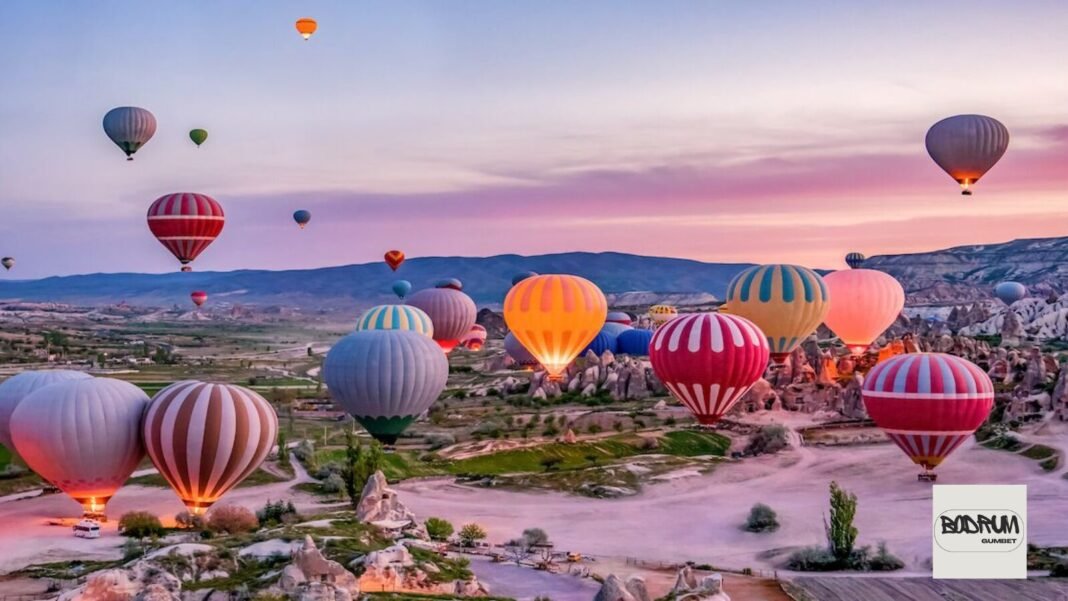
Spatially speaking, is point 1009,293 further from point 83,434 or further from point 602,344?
point 83,434

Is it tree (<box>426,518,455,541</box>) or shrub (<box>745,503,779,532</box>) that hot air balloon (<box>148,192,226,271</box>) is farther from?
shrub (<box>745,503,779,532</box>)

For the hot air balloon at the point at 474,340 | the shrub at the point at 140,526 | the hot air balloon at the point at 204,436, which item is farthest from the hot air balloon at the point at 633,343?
the shrub at the point at 140,526

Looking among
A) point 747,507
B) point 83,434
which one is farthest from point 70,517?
point 747,507

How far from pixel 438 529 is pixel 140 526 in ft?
32.3

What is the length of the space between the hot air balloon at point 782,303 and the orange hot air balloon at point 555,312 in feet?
27.2

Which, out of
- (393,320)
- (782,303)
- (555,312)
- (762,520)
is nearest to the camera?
(762,520)

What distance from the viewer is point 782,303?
65062mm

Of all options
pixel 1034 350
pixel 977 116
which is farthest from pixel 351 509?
pixel 1034 350

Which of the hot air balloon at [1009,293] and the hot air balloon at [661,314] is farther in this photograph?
the hot air balloon at [1009,293]

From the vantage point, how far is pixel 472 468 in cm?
5603

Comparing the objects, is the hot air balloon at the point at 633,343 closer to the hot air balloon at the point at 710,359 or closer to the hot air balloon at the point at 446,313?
the hot air balloon at the point at 446,313

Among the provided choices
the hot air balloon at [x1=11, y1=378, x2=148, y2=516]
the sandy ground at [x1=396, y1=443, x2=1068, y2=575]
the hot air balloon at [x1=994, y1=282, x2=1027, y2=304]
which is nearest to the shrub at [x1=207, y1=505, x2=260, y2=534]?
the hot air balloon at [x1=11, y1=378, x2=148, y2=516]

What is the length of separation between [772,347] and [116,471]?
3853 cm

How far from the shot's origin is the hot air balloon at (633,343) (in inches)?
4026
